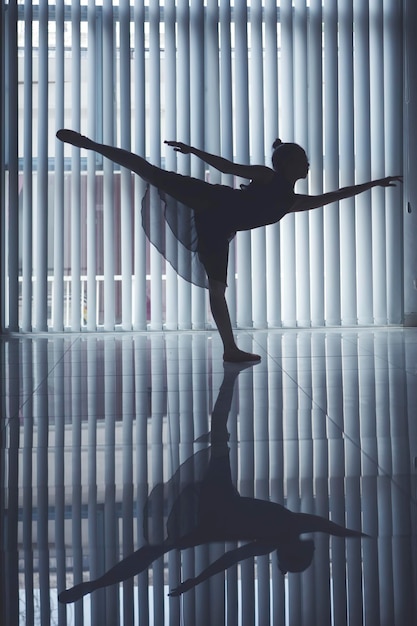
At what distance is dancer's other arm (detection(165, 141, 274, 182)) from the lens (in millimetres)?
2963

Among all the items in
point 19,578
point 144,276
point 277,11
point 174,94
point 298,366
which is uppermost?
point 277,11

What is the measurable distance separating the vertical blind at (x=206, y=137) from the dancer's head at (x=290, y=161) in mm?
1634

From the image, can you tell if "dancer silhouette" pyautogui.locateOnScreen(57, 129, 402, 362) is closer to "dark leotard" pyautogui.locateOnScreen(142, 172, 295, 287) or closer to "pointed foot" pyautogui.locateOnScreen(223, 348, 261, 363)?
"dark leotard" pyautogui.locateOnScreen(142, 172, 295, 287)

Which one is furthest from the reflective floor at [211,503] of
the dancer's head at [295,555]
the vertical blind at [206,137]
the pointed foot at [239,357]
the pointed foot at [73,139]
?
the vertical blind at [206,137]

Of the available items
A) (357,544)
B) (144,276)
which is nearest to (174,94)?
(144,276)

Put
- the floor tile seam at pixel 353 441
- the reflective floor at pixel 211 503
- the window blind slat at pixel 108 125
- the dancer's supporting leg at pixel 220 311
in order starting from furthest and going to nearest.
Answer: the window blind slat at pixel 108 125
the dancer's supporting leg at pixel 220 311
the floor tile seam at pixel 353 441
the reflective floor at pixel 211 503

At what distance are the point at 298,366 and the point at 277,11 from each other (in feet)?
9.48

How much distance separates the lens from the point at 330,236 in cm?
484

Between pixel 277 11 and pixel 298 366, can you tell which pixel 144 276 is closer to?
pixel 277 11

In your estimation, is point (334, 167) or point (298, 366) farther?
point (334, 167)

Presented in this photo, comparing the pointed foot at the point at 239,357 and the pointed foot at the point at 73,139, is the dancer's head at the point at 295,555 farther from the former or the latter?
the pointed foot at the point at 73,139

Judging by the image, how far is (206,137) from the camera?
4.79m

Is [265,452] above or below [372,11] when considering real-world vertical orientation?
below

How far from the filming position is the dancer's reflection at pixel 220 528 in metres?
0.85
